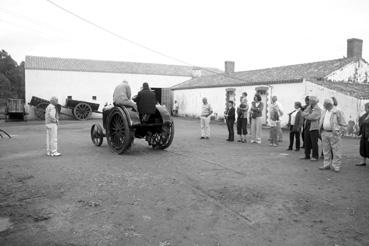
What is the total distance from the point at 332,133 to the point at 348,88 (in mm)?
10790

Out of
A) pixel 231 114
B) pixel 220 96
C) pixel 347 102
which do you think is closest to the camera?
pixel 231 114

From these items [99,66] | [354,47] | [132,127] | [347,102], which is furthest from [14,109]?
[354,47]

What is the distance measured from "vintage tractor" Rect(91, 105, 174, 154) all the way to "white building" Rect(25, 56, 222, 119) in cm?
1871

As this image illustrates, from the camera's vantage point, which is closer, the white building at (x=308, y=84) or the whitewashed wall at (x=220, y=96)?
the white building at (x=308, y=84)

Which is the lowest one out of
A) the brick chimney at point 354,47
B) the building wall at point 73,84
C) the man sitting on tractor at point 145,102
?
the man sitting on tractor at point 145,102

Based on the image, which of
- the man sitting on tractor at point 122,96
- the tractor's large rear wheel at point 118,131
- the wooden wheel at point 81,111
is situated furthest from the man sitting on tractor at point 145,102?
the wooden wheel at point 81,111

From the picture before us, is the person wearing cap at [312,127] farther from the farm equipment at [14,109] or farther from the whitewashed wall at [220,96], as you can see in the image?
the farm equipment at [14,109]

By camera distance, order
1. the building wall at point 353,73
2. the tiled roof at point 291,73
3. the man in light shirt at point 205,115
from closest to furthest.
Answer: the man in light shirt at point 205,115
the tiled roof at point 291,73
the building wall at point 353,73

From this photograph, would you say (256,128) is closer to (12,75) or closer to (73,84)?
(73,84)

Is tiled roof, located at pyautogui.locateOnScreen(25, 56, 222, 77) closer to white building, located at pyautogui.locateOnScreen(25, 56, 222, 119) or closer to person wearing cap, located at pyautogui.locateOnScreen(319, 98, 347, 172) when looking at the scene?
white building, located at pyautogui.locateOnScreen(25, 56, 222, 119)

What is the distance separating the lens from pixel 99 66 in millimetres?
29625

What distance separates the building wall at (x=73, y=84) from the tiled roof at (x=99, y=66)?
45 cm

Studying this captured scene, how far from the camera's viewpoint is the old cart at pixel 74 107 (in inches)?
958

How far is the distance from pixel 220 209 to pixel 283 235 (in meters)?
1.03
